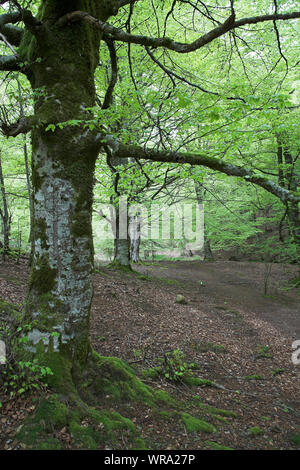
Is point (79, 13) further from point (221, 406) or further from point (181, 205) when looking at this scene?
point (181, 205)

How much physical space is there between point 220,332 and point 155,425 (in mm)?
4132

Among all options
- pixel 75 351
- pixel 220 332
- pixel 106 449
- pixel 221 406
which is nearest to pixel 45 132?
pixel 75 351

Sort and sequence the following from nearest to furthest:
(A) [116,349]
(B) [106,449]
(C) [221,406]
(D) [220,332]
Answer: (B) [106,449], (C) [221,406], (A) [116,349], (D) [220,332]

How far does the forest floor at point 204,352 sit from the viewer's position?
2861 mm

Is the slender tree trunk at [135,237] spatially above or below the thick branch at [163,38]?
below

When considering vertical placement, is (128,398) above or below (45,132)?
below

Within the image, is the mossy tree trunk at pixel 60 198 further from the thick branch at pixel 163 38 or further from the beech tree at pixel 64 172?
the thick branch at pixel 163 38

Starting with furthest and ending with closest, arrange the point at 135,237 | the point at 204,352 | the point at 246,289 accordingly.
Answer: the point at 135,237 < the point at 246,289 < the point at 204,352

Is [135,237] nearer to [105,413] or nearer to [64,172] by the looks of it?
[64,172]

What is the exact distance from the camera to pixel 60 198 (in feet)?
9.34

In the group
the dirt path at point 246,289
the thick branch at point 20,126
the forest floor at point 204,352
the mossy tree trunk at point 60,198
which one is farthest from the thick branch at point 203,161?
the dirt path at point 246,289

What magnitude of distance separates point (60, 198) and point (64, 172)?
28 cm

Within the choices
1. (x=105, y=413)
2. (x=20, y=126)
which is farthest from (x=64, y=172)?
(x=105, y=413)

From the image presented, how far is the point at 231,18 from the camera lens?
2.51m
